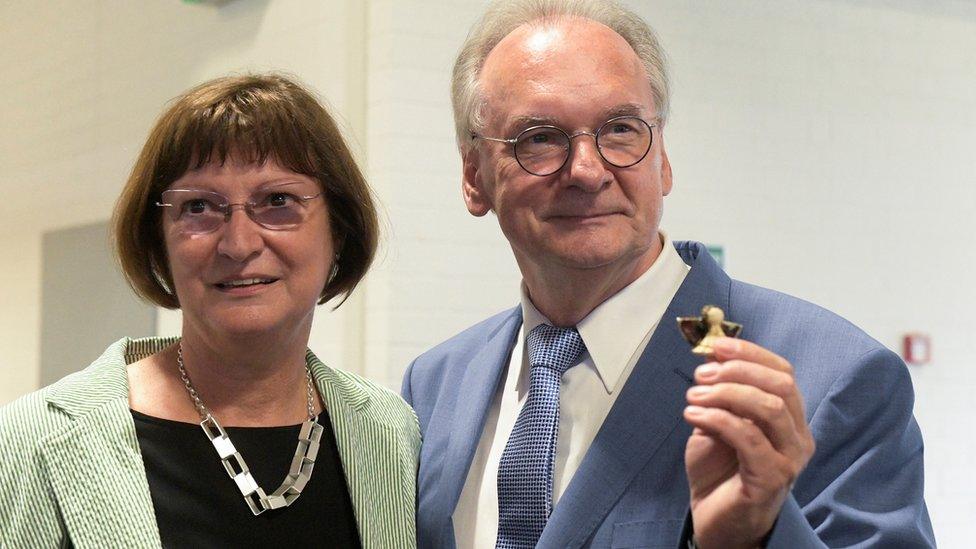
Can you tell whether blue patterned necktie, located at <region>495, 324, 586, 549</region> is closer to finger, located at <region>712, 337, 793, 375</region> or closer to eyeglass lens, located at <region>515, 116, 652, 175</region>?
eyeglass lens, located at <region>515, 116, 652, 175</region>

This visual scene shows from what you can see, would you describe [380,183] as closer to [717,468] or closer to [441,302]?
[441,302]

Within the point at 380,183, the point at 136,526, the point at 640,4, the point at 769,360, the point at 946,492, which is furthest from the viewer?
the point at 946,492

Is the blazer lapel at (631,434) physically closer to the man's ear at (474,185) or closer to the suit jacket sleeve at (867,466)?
the suit jacket sleeve at (867,466)

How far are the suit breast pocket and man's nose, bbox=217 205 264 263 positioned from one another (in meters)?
0.71

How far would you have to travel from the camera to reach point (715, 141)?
16.6 ft

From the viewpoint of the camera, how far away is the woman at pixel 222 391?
1806 mm

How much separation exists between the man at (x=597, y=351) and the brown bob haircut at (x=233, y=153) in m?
0.26

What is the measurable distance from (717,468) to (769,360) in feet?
0.55

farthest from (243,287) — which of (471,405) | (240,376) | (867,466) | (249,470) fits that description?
(867,466)

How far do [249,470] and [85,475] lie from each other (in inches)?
10.5

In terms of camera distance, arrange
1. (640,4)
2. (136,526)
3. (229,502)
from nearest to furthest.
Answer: (136,526)
(229,502)
(640,4)

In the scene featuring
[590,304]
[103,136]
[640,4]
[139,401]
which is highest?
[640,4]

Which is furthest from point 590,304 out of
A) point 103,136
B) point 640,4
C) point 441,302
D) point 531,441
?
point 103,136

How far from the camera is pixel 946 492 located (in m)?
5.52
